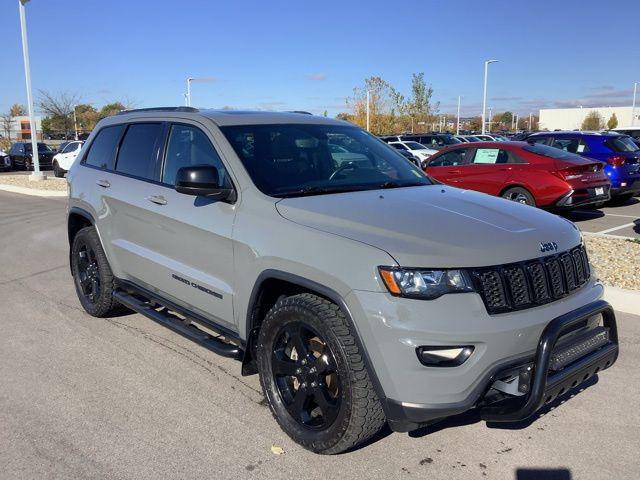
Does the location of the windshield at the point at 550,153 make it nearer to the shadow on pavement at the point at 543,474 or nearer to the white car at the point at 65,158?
the shadow on pavement at the point at 543,474

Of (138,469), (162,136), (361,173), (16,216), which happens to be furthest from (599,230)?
(16,216)

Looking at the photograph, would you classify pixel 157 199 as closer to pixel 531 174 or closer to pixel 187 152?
pixel 187 152

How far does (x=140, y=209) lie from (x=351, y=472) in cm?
261

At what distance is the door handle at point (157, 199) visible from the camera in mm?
4350

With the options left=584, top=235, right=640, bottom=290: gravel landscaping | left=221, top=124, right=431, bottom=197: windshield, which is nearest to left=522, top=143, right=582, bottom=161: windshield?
left=584, top=235, right=640, bottom=290: gravel landscaping

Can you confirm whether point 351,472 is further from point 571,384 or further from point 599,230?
point 599,230

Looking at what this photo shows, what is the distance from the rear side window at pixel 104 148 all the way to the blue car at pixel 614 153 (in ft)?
36.9

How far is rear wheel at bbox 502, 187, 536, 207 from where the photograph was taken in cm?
1116

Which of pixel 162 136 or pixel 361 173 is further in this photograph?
pixel 162 136

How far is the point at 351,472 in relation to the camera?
3129 mm

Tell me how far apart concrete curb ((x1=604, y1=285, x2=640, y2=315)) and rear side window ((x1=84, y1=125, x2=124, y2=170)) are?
16.2ft

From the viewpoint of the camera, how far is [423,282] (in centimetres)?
280

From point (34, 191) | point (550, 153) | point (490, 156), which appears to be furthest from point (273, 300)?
point (34, 191)

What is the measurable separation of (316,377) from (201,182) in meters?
1.35
